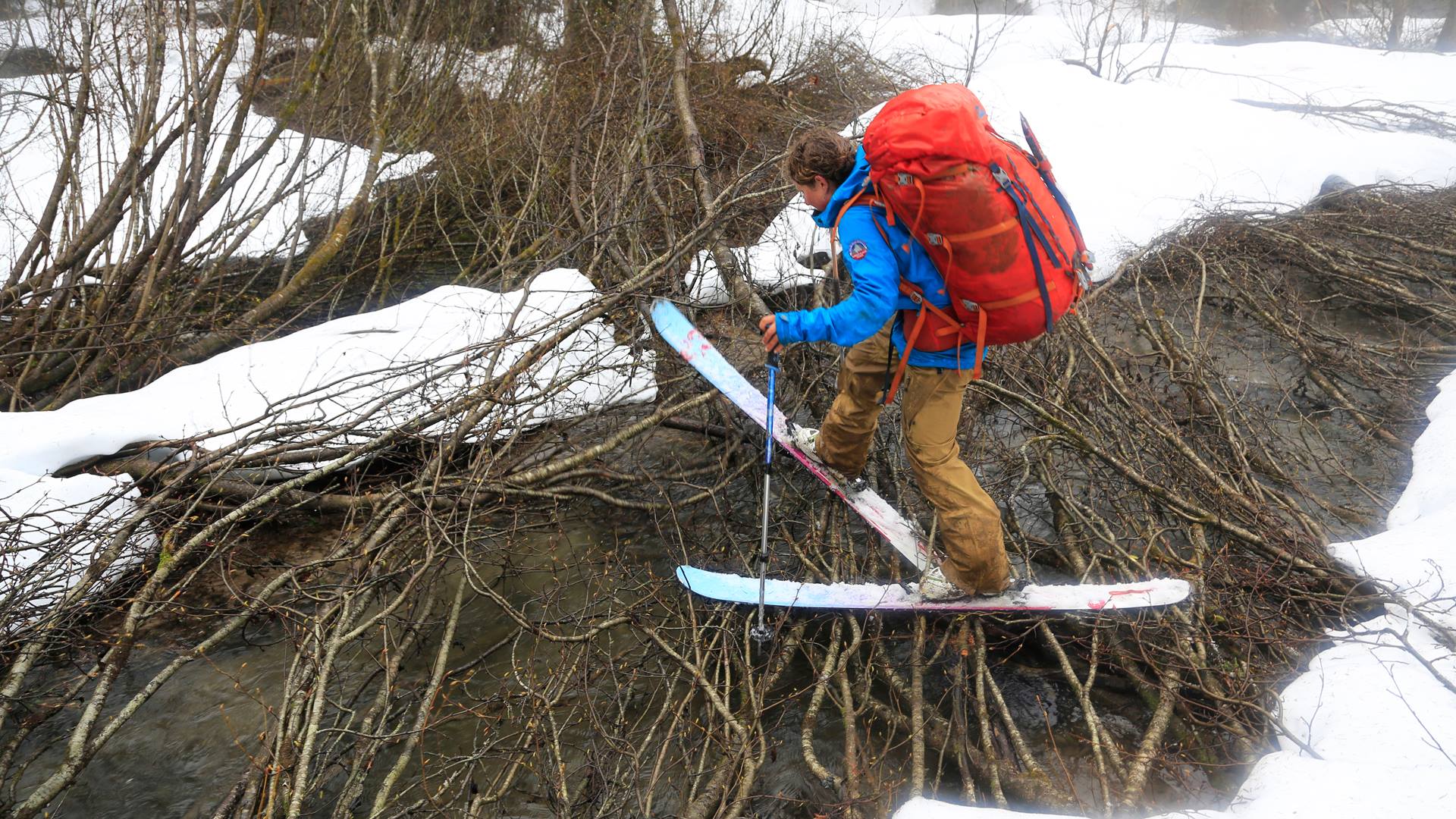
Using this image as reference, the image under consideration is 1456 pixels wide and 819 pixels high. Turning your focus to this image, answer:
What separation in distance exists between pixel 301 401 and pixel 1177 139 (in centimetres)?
817

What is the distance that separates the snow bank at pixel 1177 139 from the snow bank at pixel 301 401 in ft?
3.73

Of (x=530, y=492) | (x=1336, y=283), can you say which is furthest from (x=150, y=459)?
(x=1336, y=283)

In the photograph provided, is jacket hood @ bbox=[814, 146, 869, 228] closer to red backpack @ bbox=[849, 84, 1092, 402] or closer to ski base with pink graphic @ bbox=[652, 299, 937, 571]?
red backpack @ bbox=[849, 84, 1092, 402]

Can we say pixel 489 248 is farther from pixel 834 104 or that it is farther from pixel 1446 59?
pixel 1446 59

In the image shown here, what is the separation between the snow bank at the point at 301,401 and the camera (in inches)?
138

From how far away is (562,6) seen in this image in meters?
9.68

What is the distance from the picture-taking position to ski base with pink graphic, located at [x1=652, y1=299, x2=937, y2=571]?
148 inches

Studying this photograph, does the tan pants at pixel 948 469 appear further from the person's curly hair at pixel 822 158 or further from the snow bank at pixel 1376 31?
the snow bank at pixel 1376 31

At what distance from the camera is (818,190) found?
9.45ft

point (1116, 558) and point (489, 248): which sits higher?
point (489, 248)

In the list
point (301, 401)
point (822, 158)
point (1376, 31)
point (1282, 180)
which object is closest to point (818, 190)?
point (822, 158)

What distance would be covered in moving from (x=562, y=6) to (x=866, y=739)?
9.35 metres


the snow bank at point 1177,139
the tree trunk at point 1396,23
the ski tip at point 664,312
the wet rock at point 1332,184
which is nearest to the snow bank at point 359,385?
the ski tip at point 664,312

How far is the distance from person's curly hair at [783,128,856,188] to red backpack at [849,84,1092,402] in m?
0.20
